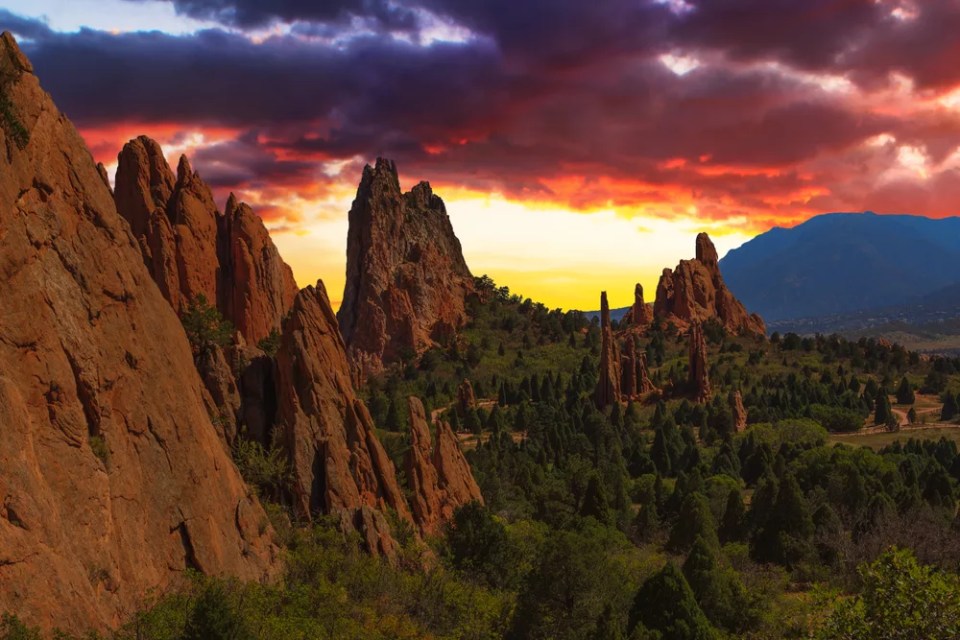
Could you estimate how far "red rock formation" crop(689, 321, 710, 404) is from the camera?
159m

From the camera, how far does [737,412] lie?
141 m

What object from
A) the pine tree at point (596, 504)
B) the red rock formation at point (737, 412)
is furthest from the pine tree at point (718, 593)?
the red rock formation at point (737, 412)

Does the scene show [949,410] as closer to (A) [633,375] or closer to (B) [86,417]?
(A) [633,375]

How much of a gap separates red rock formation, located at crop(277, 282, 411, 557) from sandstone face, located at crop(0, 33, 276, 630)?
8685mm

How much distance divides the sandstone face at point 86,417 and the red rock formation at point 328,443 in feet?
28.5

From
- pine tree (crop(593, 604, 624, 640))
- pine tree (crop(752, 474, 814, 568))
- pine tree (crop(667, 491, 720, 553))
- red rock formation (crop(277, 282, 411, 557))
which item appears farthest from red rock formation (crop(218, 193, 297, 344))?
pine tree (crop(752, 474, 814, 568))

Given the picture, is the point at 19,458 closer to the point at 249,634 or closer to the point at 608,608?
the point at 249,634

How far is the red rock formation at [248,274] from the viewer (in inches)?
2874

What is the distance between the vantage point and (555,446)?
123875mm

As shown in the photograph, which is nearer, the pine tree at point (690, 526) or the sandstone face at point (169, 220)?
the sandstone face at point (169, 220)

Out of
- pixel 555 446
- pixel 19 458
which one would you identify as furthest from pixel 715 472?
pixel 19 458

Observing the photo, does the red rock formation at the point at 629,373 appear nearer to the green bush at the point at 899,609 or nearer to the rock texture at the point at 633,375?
the rock texture at the point at 633,375

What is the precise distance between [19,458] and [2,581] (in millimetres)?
3877

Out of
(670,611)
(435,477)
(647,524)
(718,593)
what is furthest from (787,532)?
(670,611)
